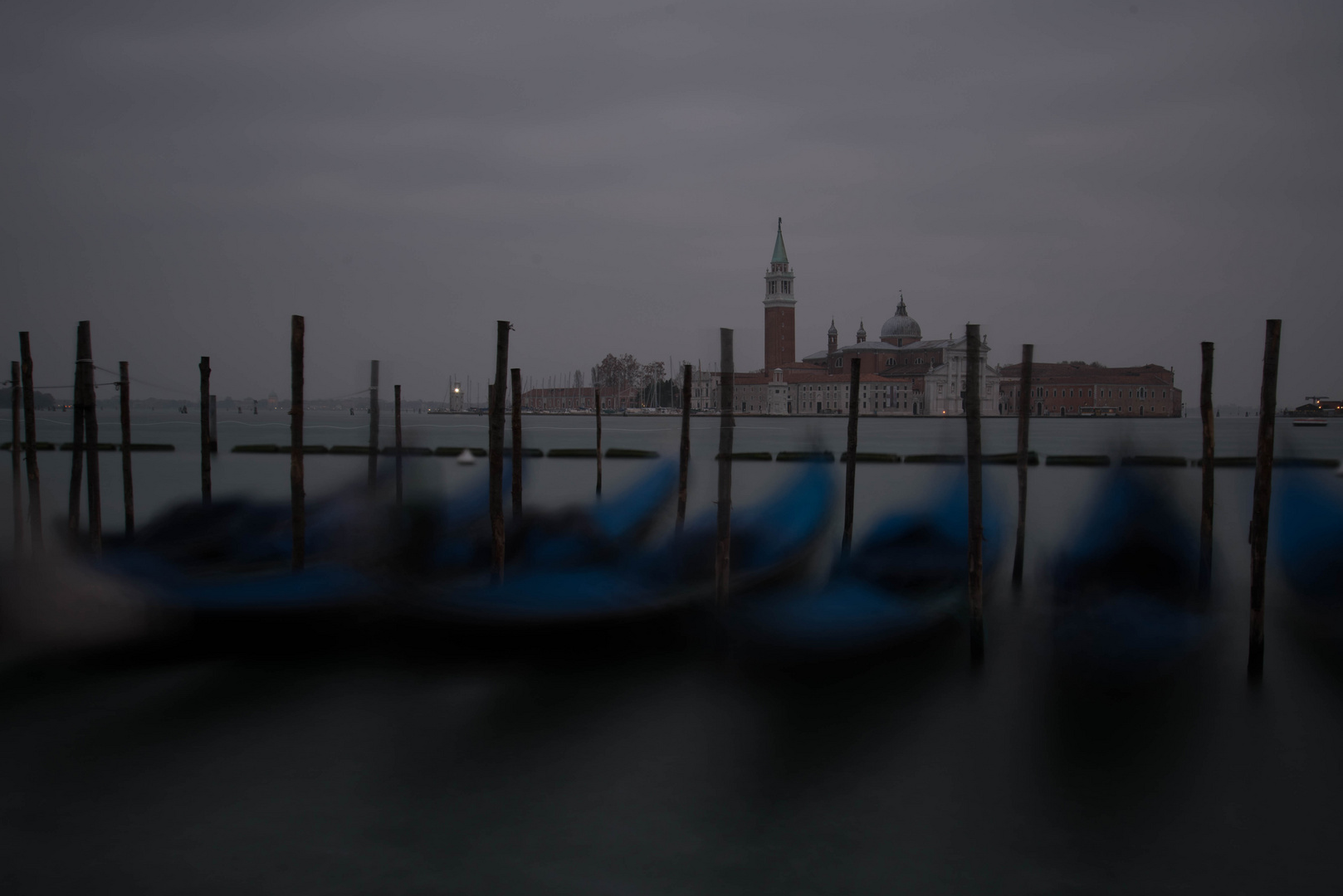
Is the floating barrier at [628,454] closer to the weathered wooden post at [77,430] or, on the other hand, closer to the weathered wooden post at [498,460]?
the weathered wooden post at [77,430]

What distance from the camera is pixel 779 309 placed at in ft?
259

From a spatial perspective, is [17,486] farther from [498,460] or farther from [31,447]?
[498,460]

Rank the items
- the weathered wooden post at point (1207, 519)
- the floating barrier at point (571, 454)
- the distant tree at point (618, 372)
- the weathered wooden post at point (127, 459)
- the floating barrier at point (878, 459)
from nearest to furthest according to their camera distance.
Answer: the weathered wooden post at point (1207, 519)
the weathered wooden post at point (127, 459)
the floating barrier at point (878, 459)
the floating barrier at point (571, 454)
the distant tree at point (618, 372)

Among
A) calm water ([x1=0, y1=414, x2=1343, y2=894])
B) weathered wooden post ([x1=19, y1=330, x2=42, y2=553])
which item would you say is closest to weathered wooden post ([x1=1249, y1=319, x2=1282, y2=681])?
calm water ([x1=0, y1=414, x2=1343, y2=894])

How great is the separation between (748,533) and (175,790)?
4727 mm

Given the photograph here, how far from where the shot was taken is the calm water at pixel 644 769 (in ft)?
12.3

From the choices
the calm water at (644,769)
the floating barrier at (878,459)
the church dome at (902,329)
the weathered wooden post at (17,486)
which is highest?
the church dome at (902,329)

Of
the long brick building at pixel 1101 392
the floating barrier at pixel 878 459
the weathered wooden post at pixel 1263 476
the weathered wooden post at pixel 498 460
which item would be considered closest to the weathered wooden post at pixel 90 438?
the weathered wooden post at pixel 498 460

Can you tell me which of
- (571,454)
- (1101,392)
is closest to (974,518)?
(571,454)

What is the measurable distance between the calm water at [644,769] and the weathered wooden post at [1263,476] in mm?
646

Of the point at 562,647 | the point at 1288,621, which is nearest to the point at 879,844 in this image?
the point at 562,647

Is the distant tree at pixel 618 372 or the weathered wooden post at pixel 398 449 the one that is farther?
the distant tree at pixel 618 372

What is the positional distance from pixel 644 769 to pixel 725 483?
2889 millimetres

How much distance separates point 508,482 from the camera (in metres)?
11.6
